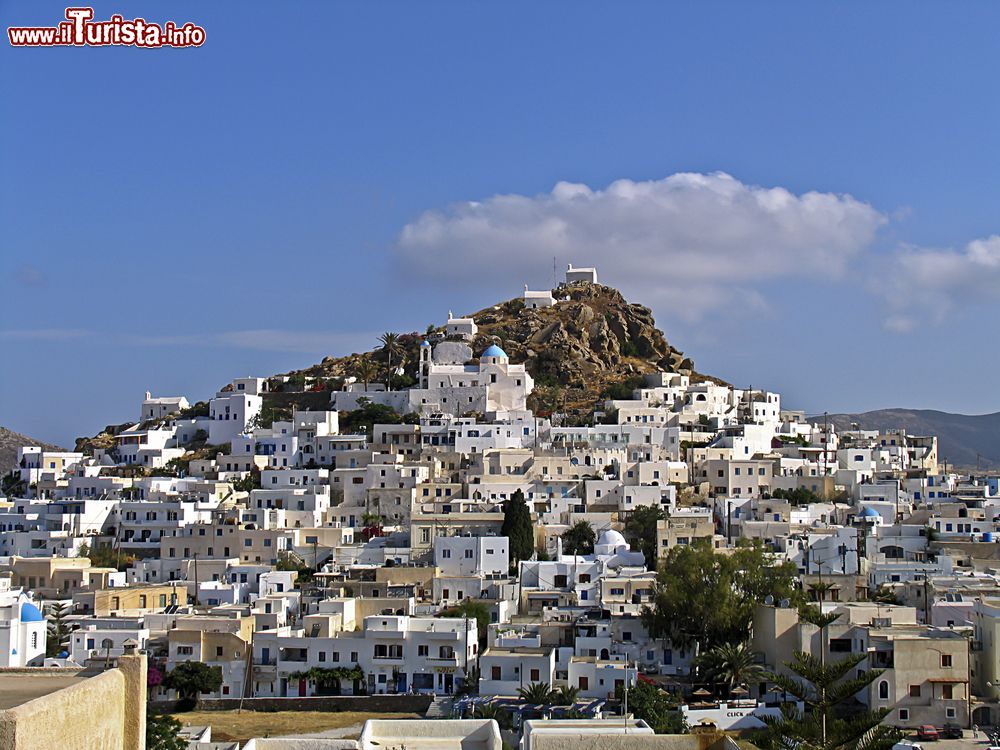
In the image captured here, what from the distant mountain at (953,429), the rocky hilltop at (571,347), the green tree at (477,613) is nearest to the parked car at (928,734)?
the green tree at (477,613)

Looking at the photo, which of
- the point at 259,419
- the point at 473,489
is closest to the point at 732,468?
the point at 473,489

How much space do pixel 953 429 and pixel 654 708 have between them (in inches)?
6822

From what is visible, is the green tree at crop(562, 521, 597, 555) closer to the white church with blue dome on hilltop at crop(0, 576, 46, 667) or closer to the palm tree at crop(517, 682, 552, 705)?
the palm tree at crop(517, 682, 552, 705)

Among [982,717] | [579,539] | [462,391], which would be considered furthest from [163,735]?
[462,391]

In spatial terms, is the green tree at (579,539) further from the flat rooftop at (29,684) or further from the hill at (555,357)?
the flat rooftop at (29,684)

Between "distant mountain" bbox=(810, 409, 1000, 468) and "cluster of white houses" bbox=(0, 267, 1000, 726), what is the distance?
347 feet

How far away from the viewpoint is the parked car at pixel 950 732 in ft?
91.2

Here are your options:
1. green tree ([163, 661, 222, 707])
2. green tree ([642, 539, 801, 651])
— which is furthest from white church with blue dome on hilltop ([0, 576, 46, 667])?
green tree ([642, 539, 801, 651])

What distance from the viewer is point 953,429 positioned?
190 m

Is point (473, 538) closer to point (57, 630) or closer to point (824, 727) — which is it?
point (57, 630)

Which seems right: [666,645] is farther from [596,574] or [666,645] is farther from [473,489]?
[473,489]

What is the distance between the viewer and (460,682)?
33469 millimetres

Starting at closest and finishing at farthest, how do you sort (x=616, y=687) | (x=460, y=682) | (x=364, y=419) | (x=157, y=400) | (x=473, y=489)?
(x=616, y=687)
(x=460, y=682)
(x=473, y=489)
(x=364, y=419)
(x=157, y=400)

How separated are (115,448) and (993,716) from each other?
3931cm
